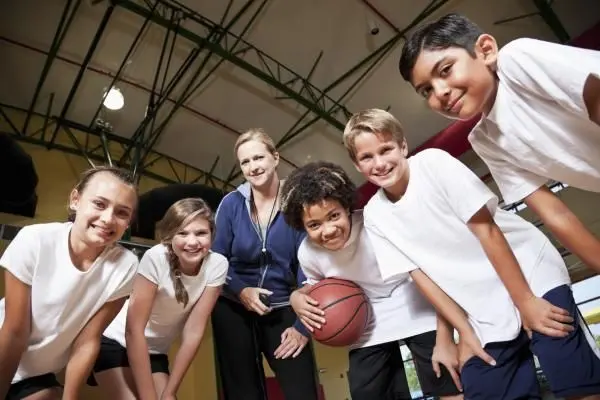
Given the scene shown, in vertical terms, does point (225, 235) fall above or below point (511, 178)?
above

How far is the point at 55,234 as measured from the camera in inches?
64.5

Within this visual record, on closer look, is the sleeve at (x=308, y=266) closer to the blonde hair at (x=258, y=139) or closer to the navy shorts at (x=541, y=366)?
the blonde hair at (x=258, y=139)

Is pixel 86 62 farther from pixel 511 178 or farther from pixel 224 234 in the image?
pixel 511 178

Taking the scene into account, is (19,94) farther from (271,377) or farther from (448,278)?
(448,278)

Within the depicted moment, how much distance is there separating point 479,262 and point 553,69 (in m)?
0.66

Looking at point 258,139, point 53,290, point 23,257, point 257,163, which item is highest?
point 258,139

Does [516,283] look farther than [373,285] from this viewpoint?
No

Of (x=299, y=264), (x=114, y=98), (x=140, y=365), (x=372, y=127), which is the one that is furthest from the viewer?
(x=114, y=98)

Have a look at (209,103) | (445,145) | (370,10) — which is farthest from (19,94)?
(445,145)

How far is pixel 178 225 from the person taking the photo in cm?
198

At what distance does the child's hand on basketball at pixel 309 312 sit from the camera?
1691mm

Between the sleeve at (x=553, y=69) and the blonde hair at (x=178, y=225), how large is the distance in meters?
1.37

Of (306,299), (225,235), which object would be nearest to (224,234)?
(225,235)

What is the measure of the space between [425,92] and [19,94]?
7.31 m
